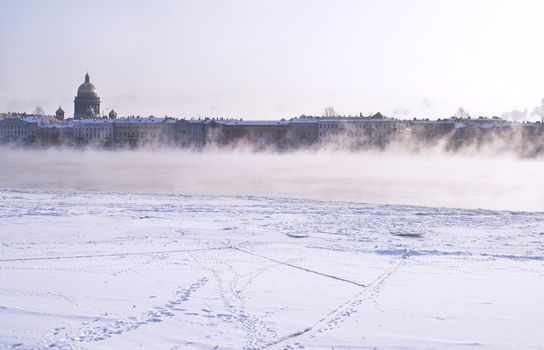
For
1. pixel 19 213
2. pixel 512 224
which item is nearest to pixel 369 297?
pixel 512 224

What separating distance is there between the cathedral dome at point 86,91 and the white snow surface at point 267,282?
116197 mm

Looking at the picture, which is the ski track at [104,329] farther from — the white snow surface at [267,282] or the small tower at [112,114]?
the small tower at [112,114]

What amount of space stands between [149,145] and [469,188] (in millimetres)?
77428

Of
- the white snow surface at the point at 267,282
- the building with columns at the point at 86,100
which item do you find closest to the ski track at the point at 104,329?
the white snow surface at the point at 267,282

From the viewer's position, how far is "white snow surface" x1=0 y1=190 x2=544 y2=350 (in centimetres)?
737

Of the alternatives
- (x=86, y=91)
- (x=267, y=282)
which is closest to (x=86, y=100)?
(x=86, y=91)

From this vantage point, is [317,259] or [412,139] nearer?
[317,259]

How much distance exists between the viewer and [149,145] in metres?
102

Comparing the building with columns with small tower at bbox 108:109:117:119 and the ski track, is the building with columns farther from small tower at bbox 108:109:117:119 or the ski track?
the ski track

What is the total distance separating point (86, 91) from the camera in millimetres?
128875

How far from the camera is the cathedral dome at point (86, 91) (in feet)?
423

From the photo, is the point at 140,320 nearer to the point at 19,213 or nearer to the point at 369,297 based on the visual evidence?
the point at 369,297

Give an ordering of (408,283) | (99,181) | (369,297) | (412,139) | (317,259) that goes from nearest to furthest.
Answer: (369,297)
(408,283)
(317,259)
(99,181)
(412,139)

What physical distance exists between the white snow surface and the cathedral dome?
381 feet
